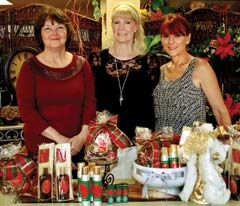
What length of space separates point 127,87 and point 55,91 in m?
0.38

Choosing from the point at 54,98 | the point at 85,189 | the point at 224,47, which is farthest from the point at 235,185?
the point at 224,47

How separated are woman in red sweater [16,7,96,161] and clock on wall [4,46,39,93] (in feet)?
5.28

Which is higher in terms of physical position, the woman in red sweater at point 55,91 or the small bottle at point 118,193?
the woman in red sweater at point 55,91

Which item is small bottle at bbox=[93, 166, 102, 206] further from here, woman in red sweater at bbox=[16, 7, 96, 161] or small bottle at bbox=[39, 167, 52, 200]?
woman in red sweater at bbox=[16, 7, 96, 161]

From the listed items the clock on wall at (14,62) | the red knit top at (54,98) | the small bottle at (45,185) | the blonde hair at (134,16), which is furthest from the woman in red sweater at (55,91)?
the clock on wall at (14,62)

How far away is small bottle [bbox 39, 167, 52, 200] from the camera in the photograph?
185 cm

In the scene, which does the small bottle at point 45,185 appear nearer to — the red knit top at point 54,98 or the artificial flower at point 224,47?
the red knit top at point 54,98

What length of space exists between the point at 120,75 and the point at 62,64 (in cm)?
31

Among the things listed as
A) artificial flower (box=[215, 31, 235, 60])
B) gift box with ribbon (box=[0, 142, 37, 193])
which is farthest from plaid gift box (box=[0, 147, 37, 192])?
artificial flower (box=[215, 31, 235, 60])

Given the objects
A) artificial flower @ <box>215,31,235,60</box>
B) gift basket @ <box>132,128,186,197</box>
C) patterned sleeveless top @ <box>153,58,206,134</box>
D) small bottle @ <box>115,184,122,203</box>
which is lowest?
small bottle @ <box>115,184,122,203</box>

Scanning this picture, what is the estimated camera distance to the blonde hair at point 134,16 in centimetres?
253

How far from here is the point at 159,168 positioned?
1821mm

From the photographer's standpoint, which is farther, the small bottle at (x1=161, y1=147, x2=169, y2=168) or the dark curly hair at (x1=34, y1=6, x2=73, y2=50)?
the dark curly hair at (x1=34, y1=6, x2=73, y2=50)

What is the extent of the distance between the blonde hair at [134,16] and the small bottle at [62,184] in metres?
0.99
